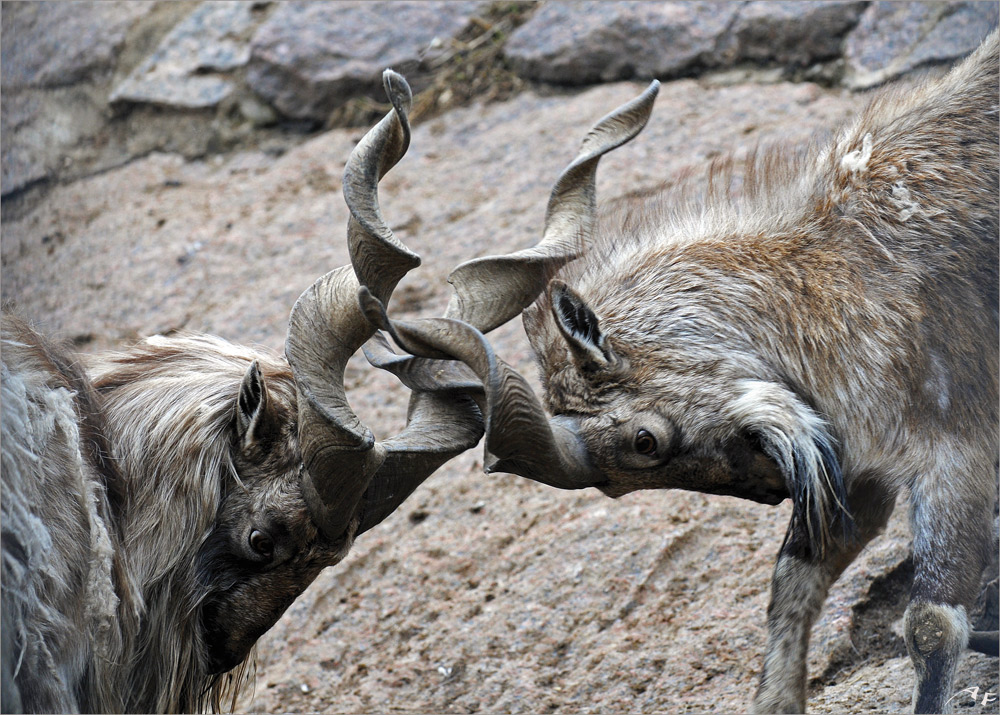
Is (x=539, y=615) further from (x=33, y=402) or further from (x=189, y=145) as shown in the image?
(x=189, y=145)

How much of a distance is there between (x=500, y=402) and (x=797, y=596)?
1244mm

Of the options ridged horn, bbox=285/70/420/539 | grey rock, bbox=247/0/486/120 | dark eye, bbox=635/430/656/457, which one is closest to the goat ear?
ridged horn, bbox=285/70/420/539

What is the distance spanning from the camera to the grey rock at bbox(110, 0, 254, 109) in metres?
8.38

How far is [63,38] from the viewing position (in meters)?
8.80

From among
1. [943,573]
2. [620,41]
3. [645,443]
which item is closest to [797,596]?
[943,573]

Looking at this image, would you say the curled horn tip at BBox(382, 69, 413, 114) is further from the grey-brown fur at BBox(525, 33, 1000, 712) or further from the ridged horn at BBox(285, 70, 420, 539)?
the grey-brown fur at BBox(525, 33, 1000, 712)

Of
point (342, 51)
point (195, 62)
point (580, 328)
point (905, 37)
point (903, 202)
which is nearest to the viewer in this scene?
point (580, 328)

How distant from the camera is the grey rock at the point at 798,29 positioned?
711cm

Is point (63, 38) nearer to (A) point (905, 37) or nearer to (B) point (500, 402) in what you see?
(A) point (905, 37)

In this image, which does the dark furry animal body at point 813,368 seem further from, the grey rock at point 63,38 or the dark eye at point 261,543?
the grey rock at point 63,38

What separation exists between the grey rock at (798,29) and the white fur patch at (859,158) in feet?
10.7

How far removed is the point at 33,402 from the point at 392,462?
1065mm

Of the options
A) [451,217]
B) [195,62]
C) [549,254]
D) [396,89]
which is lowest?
[451,217]

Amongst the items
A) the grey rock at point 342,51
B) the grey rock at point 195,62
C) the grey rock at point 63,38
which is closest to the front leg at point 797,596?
the grey rock at point 342,51
